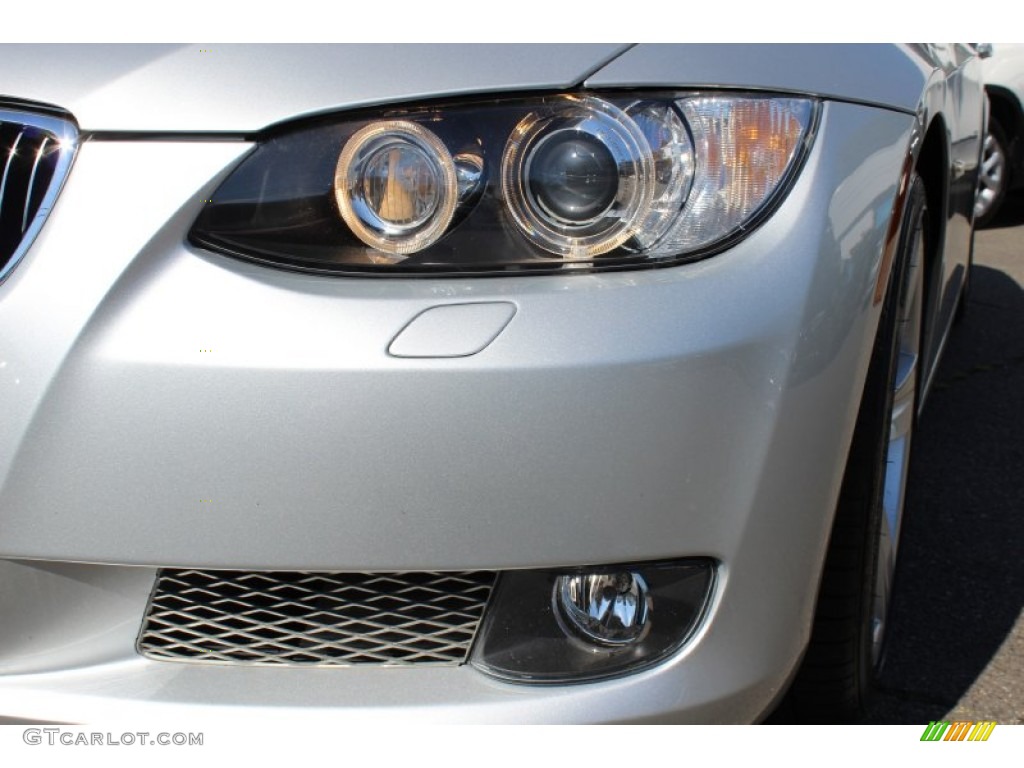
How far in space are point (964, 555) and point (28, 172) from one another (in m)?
2.07

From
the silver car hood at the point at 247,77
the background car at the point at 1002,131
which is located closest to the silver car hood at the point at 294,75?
the silver car hood at the point at 247,77

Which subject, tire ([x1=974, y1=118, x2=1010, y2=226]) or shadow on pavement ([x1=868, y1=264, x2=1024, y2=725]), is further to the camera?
tire ([x1=974, y1=118, x2=1010, y2=226])

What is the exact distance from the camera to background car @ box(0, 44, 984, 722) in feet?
4.25

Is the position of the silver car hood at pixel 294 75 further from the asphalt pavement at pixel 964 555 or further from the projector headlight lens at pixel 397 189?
the asphalt pavement at pixel 964 555

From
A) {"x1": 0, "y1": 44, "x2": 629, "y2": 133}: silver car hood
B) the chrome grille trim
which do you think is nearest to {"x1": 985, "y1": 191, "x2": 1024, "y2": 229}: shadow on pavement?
{"x1": 0, "y1": 44, "x2": 629, "y2": 133}: silver car hood

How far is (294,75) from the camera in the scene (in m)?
1.37

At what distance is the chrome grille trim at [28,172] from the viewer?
4.41ft

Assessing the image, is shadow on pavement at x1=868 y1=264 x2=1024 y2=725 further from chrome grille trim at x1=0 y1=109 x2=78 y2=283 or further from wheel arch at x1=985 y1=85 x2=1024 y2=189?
wheel arch at x1=985 y1=85 x2=1024 y2=189

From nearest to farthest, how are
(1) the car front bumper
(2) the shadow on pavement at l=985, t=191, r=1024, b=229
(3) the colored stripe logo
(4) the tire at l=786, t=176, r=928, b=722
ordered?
1. (1) the car front bumper
2. (4) the tire at l=786, t=176, r=928, b=722
3. (3) the colored stripe logo
4. (2) the shadow on pavement at l=985, t=191, r=1024, b=229

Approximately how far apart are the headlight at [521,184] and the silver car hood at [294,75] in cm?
3

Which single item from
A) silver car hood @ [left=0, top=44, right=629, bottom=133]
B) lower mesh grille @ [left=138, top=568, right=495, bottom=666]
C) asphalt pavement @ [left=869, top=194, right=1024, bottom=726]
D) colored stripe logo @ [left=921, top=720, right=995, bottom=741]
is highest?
silver car hood @ [left=0, top=44, right=629, bottom=133]

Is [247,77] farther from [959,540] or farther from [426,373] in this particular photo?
[959,540]

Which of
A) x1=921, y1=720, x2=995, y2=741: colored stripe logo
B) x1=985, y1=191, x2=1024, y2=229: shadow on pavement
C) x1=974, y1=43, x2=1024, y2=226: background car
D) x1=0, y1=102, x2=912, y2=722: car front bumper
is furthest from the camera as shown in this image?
x1=985, y1=191, x2=1024, y2=229: shadow on pavement
